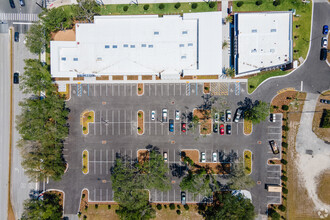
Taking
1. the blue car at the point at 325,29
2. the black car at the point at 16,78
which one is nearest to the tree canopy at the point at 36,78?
the black car at the point at 16,78

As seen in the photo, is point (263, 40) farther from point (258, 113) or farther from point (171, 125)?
point (171, 125)

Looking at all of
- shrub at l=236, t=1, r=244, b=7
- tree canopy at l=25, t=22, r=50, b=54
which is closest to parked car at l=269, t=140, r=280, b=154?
shrub at l=236, t=1, r=244, b=7

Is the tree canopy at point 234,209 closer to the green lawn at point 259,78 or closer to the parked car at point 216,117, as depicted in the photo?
the parked car at point 216,117

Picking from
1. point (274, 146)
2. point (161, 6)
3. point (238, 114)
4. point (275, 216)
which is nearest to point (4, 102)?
point (161, 6)

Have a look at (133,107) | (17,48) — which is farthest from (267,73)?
(17,48)

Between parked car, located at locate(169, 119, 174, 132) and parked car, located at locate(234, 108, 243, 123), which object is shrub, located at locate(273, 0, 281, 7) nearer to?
parked car, located at locate(234, 108, 243, 123)

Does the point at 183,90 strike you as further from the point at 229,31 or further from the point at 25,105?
the point at 25,105
